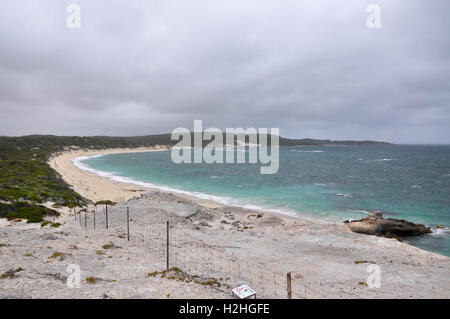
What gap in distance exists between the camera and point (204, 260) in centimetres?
1238

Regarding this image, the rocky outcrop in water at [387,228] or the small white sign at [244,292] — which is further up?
the small white sign at [244,292]

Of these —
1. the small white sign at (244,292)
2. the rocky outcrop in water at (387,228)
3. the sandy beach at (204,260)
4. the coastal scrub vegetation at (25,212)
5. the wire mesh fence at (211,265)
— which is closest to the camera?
the small white sign at (244,292)

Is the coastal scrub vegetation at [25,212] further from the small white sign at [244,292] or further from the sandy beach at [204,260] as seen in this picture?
the small white sign at [244,292]

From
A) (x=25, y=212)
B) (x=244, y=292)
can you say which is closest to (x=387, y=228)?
(x=244, y=292)

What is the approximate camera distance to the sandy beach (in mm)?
8789

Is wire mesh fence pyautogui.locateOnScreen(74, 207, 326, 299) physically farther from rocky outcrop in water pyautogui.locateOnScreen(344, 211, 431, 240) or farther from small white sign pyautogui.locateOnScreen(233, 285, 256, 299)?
rocky outcrop in water pyautogui.locateOnScreen(344, 211, 431, 240)

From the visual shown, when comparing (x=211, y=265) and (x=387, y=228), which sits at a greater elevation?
(x=211, y=265)

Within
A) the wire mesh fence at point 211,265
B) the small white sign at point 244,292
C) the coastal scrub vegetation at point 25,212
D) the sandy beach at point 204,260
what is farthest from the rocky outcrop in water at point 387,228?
the coastal scrub vegetation at point 25,212

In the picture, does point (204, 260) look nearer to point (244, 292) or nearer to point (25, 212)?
point (244, 292)

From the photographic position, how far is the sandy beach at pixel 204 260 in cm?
879

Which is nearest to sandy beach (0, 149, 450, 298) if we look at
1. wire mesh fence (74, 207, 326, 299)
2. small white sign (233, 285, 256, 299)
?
wire mesh fence (74, 207, 326, 299)

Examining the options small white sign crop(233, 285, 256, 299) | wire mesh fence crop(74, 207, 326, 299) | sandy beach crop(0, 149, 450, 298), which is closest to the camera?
small white sign crop(233, 285, 256, 299)
